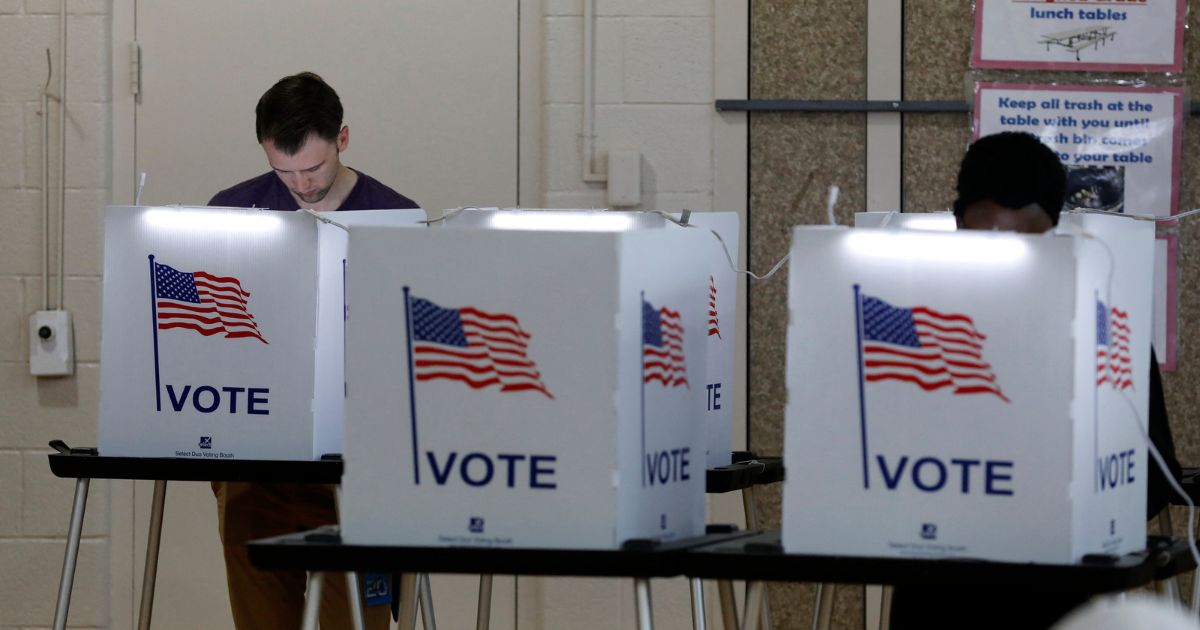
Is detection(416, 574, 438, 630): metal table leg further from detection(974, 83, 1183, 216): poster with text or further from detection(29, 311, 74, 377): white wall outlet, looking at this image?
detection(974, 83, 1183, 216): poster with text

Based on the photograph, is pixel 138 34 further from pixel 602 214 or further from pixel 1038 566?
pixel 1038 566

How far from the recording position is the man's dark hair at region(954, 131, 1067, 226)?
2.09m

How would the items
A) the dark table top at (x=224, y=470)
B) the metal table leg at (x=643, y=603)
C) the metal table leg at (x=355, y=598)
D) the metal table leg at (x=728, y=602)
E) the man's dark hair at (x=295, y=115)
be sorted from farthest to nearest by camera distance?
the man's dark hair at (x=295, y=115) < the dark table top at (x=224, y=470) < the metal table leg at (x=728, y=602) < the metal table leg at (x=355, y=598) < the metal table leg at (x=643, y=603)

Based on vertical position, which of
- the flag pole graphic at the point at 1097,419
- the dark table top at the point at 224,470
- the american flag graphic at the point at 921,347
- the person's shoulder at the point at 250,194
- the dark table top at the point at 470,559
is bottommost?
the dark table top at the point at 470,559

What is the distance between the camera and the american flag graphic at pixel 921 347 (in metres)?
1.63

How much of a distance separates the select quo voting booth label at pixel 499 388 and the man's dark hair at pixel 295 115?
1.41m

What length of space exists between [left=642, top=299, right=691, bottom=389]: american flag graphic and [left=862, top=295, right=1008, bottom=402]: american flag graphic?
24 cm

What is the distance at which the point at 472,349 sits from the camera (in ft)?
5.62

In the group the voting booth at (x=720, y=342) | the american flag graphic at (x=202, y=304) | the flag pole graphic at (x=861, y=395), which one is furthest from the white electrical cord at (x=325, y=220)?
the flag pole graphic at (x=861, y=395)

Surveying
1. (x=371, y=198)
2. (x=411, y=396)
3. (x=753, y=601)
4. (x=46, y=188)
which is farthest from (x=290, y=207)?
(x=753, y=601)

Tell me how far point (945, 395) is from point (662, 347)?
0.32 metres

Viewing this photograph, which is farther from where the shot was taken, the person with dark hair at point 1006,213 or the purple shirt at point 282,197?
the purple shirt at point 282,197

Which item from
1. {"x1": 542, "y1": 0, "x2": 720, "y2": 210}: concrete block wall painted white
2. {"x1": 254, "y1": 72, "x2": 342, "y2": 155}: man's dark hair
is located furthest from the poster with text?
{"x1": 254, "y1": 72, "x2": 342, "y2": 155}: man's dark hair

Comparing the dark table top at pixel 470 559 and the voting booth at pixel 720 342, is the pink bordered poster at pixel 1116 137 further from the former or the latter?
the dark table top at pixel 470 559
